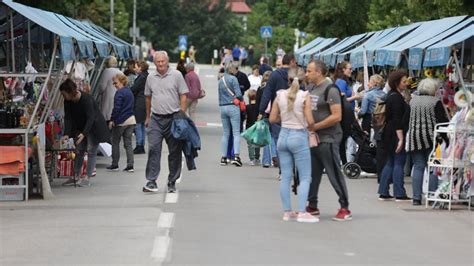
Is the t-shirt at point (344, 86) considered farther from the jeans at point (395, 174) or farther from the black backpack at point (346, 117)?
the jeans at point (395, 174)

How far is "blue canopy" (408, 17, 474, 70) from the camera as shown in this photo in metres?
16.2

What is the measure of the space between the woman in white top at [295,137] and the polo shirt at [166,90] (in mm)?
2817

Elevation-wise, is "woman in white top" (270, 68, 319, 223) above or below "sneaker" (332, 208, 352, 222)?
above

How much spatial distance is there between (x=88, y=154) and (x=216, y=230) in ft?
17.7

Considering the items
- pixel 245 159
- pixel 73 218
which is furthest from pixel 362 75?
pixel 73 218

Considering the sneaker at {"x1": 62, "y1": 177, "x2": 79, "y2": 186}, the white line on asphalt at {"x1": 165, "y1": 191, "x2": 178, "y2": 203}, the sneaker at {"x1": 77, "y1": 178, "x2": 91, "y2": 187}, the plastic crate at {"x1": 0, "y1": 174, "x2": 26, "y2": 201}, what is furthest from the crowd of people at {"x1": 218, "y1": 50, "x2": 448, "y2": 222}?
the plastic crate at {"x1": 0, "y1": 174, "x2": 26, "y2": 201}

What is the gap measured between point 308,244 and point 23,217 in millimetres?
3869

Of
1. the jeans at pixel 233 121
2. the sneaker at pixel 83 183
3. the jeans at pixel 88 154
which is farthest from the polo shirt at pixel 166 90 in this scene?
the jeans at pixel 233 121

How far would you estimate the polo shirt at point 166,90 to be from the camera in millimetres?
14961

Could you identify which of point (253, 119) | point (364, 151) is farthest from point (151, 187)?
point (253, 119)

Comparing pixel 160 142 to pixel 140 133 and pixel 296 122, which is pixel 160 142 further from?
pixel 140 133

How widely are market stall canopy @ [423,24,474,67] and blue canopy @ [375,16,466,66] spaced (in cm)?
161

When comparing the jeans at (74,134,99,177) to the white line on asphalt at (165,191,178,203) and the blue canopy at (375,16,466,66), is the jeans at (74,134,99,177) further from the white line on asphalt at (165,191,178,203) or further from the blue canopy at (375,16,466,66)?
the blue canopy at (375,16,466,66)

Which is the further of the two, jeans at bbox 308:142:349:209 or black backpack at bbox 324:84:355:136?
black backpack at bbox 324:84:355:136
